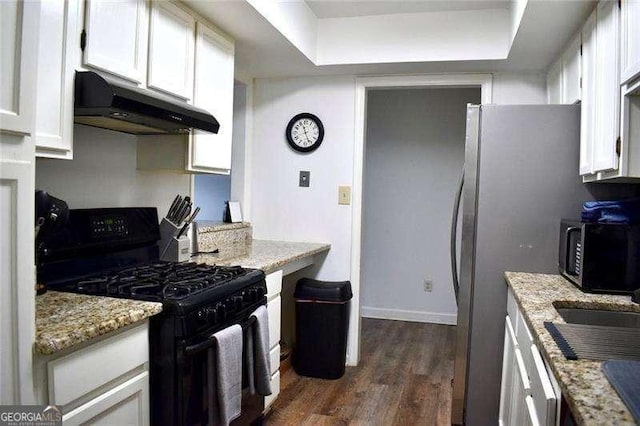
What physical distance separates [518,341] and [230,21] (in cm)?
195

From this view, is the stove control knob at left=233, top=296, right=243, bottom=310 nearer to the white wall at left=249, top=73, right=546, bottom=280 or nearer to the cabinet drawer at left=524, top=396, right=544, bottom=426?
the cabinet drawer at left=524, top=396, right=544, bottom=426

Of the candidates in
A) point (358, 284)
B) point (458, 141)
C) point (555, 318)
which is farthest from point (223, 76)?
point (458, 141)

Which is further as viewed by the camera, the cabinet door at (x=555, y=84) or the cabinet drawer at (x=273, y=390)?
the cabinet door at (x=555, y=84)

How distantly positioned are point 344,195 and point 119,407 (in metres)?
2.22

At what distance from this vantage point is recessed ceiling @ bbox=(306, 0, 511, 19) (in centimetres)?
277

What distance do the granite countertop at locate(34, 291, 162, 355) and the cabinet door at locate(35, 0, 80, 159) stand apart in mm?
457

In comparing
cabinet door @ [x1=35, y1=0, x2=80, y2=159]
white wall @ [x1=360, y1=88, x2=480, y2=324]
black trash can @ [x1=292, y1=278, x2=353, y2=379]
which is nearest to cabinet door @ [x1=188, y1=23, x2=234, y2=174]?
cabinet door @ [x1=35, y1=0, x2=80, y2=159]

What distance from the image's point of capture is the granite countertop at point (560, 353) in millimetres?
841

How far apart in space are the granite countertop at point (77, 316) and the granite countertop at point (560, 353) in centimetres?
112

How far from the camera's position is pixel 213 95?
2.42 meters

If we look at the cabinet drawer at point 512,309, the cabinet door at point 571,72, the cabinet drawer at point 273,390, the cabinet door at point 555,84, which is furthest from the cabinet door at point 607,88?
the cabinet drawer at point 273,390

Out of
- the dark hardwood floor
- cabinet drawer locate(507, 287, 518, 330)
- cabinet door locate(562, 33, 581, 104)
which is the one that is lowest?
the dark hardwood floor

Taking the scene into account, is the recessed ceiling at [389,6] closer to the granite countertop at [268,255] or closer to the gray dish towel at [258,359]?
the granite countertop at [268,255]

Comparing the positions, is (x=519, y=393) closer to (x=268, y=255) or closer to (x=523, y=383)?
(x=523, y=383)
